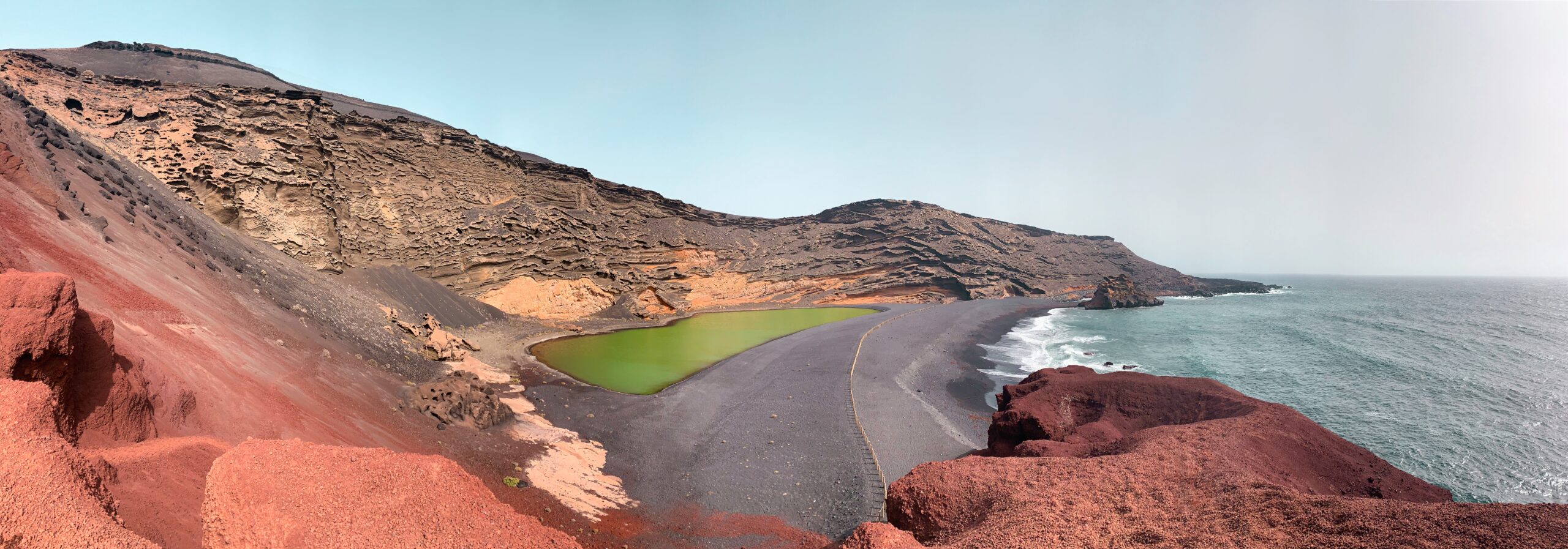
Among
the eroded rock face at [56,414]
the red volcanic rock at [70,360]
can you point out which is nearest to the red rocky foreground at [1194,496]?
the eroded rock face at [56,414]

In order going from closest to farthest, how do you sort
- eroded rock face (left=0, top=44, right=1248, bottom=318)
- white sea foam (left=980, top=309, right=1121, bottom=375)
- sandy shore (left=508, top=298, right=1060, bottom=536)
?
sandy shore (left=508, top=298, right=1060, bottom=536) → eroded rock face (left=0, top=44, right=1248, bottom=318) → white sea foam (left=980, top=309, right=1121, bottom=375)

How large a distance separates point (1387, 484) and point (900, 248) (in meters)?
41.4

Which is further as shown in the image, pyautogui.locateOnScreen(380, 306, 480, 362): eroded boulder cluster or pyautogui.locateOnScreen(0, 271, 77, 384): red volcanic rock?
pyautogui.locateOnScreen(380, 306, 480, 362): eroded boulder cluster

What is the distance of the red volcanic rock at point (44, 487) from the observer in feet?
7.03

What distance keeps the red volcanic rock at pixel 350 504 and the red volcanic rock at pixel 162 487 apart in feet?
0.59

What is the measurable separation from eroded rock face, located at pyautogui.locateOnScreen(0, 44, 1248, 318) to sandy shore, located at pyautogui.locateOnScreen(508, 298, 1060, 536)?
1199 cm

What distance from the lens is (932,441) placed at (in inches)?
465

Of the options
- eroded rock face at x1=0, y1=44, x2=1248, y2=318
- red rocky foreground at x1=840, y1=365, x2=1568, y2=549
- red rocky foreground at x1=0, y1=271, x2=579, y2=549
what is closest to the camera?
red rocky foreground at x1=0, y1=271, x2=579, y2=549

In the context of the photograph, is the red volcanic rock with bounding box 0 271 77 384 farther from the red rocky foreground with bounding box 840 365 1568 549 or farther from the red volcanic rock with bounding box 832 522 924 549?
the red rocky foreground with bounding box 840 365 1568 549

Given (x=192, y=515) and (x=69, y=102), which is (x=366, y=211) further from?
(x=192, y=515)

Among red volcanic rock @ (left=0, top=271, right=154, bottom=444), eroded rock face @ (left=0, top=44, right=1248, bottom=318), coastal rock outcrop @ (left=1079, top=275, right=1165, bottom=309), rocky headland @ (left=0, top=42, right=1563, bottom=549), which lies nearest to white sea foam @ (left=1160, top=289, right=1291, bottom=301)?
coastal rock outcrop @ (left=1079, top=275, right=1165, bottom=309)

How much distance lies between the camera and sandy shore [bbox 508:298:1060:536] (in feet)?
30.7

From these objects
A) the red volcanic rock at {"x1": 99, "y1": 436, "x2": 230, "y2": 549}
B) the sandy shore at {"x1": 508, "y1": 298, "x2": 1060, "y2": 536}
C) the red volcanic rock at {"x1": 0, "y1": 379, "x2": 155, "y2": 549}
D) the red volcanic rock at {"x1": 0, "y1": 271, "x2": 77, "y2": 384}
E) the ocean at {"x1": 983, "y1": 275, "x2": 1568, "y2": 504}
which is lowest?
the sandy shore at {"x1": 508, "y1": 298, "x2": 1060, "y2": 536}

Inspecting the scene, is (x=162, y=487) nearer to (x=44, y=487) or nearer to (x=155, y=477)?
(x=155, y=477)
